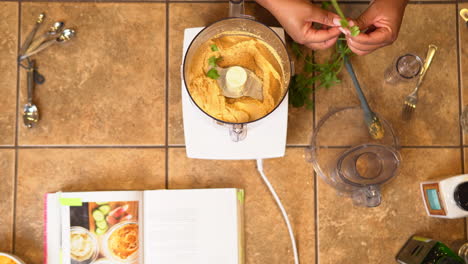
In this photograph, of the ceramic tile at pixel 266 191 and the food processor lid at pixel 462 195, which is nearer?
the food processor lid at pixel 462 195

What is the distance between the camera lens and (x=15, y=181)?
36.9 inches

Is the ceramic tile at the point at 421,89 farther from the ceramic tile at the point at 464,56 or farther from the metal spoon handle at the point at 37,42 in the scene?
the metal spoon handle at the point at 37,42

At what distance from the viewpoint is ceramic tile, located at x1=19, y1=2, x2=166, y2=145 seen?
3.09ft

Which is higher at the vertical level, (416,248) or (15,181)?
(15,181)

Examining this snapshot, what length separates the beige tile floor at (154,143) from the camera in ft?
3.08

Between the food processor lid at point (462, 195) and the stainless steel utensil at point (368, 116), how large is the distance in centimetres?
19

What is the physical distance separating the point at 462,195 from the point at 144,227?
695 mm

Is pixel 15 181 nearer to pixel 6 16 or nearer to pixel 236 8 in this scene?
pixel 6 16

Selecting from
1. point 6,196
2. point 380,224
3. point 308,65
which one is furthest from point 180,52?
point 380,224

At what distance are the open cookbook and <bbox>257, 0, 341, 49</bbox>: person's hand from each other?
1.22 feet

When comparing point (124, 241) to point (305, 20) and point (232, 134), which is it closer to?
point (232, 134)

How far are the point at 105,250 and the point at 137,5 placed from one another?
0.59 metres

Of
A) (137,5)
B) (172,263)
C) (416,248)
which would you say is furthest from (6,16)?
(416,248)

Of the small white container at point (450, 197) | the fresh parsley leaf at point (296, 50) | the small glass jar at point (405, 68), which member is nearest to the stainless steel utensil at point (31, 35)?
the fresh parsley leaf at point (296, 50)
